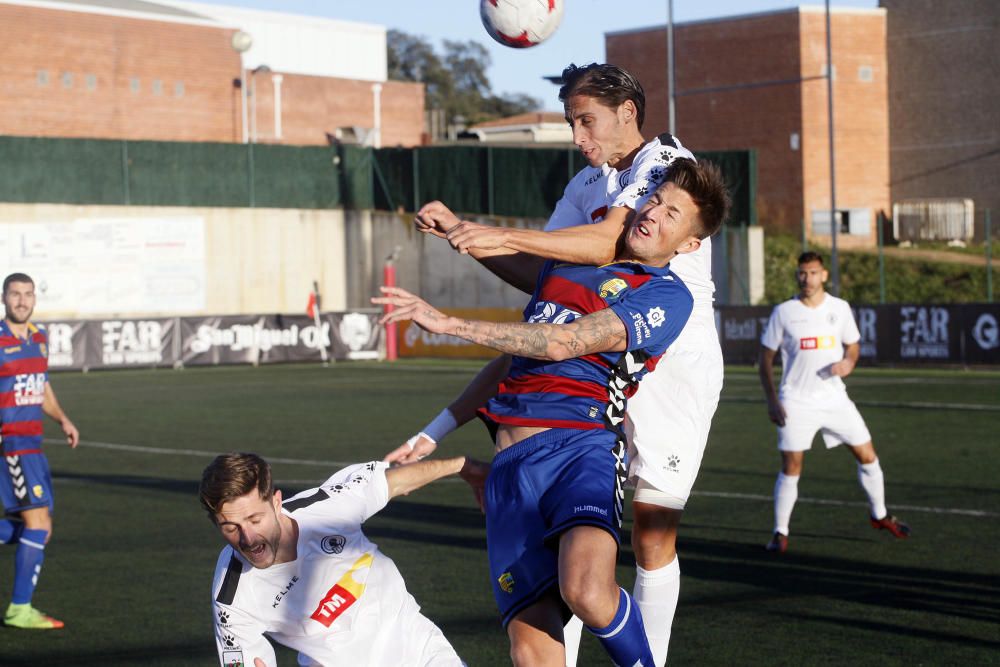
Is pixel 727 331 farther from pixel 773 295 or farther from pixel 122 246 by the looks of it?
pixel 122 246

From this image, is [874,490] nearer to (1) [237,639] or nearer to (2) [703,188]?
(2) [703,188]

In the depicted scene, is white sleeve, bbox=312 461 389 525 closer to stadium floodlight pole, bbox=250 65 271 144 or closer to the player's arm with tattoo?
the player's arm with tattoo

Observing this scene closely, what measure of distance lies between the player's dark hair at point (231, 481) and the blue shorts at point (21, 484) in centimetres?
498

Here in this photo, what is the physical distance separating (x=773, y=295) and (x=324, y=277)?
13.7 metres

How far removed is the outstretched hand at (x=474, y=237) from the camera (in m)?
4.99

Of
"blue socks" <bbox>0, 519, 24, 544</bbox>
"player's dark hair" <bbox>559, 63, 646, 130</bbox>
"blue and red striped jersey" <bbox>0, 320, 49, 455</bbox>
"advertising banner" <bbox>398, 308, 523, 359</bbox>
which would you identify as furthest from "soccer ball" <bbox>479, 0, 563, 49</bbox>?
"advertising banner" <bbox>398, 308, 523, 359</bbox>

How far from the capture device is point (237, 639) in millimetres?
4996

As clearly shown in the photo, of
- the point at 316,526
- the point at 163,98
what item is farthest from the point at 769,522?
the point at 163,98

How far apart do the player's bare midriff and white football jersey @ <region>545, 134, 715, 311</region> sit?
86 cm

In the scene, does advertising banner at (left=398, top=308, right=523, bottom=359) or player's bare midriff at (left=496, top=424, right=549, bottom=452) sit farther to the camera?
advertising banner at (left=398, top=308, right=523, bottom=359)

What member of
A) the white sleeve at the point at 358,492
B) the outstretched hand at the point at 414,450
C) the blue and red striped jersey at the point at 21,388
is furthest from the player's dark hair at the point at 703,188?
the blue and red striped jersey at the point at 21,388

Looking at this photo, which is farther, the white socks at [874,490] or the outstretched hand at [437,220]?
the white socks at [874,490]

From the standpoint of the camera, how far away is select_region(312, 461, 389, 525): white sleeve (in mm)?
5383

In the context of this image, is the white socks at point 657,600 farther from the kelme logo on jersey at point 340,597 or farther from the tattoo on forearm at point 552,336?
the tattoo on forearm at point 552,336
